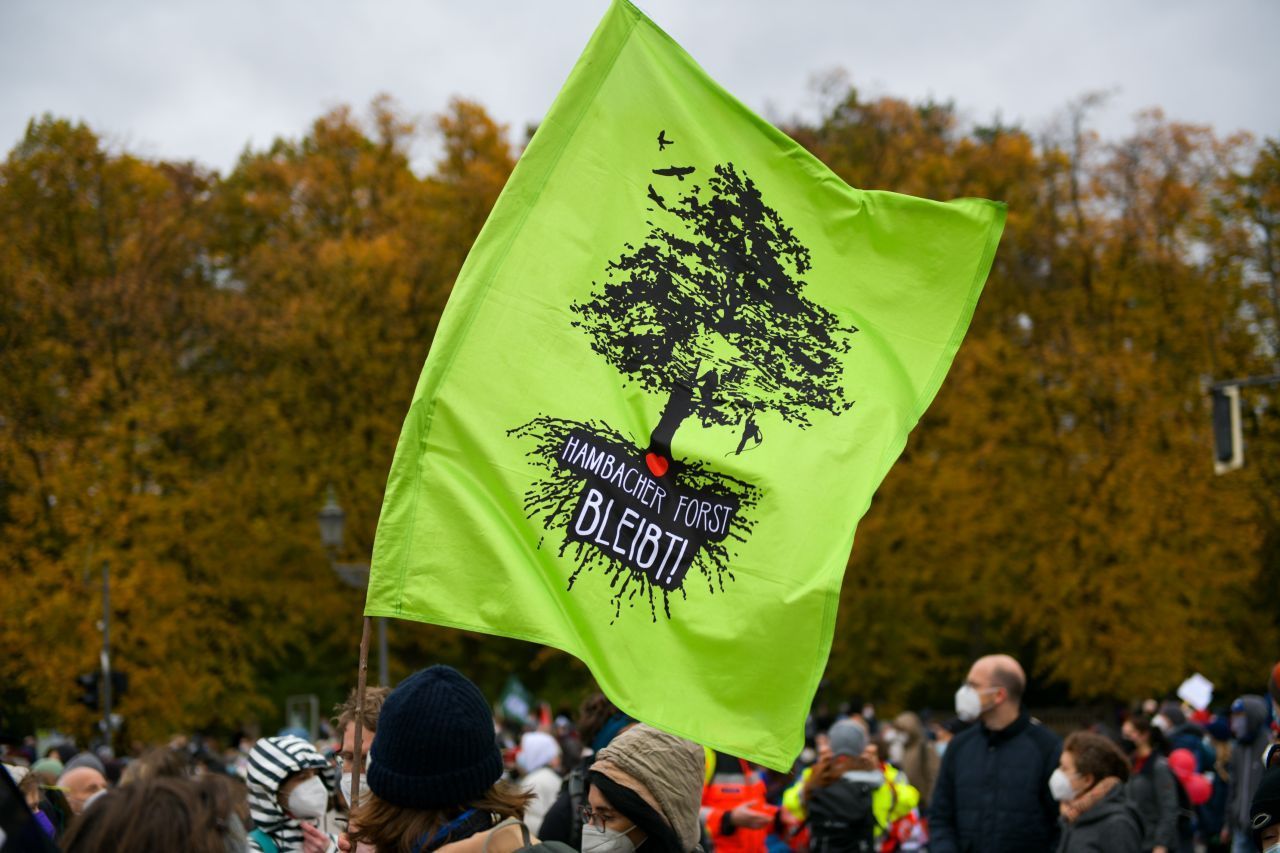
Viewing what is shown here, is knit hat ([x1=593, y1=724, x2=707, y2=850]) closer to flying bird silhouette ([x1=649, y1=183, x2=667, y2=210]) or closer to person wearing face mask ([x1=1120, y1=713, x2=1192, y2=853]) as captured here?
flying bird silhouette ([x1=649, y1=183, x2=667, y2=210])

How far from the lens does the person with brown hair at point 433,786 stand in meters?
3.57

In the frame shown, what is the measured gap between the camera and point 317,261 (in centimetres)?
3434

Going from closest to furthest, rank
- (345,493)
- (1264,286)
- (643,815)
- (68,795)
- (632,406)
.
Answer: (643,815), (632,406), (68,795), (345,493), (1264,286)

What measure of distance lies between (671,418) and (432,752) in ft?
5.75

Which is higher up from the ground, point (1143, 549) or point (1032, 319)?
point (1032, 319)

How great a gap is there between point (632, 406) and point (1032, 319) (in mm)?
32130

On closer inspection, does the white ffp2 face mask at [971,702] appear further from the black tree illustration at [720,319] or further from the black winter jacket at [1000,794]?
the black tree illustration at [720,319]

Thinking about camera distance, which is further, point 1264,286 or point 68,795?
point 1264,286

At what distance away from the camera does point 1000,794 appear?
747 cm

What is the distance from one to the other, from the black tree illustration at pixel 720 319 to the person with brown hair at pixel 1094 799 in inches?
119

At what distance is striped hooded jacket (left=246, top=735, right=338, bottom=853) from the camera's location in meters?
5.62

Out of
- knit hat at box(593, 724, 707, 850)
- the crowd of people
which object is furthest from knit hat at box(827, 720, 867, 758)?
knit hat at box(593, 724, 707, 850)

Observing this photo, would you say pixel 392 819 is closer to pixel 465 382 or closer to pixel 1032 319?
pixel 465 382

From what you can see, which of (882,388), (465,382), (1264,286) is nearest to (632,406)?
(465,382)
